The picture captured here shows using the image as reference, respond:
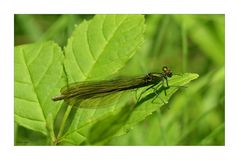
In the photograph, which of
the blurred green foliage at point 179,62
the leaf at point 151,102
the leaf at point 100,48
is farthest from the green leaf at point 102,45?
the blurred green foliage at point 179,62

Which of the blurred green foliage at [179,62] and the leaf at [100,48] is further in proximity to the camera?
the blurred green foliage at [179,62]

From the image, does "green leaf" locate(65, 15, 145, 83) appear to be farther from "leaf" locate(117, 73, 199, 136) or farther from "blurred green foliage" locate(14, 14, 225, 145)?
"blurred green foliage" locate(14, 14, 225, 145)

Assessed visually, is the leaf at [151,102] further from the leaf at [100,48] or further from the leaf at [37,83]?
the leaf at [37,83]

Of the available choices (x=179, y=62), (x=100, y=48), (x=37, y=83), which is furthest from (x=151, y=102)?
(x=179, y=62)

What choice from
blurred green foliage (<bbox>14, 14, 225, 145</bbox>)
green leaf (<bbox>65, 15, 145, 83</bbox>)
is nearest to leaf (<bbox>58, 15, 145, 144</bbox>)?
green leaf (<bbox>65, 15, 145, 83</bbox>)

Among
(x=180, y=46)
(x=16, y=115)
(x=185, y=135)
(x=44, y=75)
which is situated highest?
(x=180, y=46)

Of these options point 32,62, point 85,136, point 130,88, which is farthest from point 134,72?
point 85,136

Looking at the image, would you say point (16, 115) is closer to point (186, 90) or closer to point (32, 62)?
point (32, 62)
